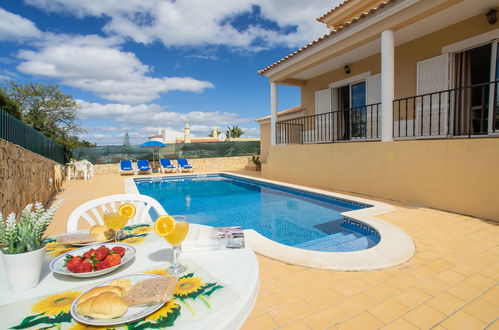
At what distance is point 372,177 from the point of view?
6.46m

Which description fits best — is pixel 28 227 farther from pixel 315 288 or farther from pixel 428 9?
pixel 428 9

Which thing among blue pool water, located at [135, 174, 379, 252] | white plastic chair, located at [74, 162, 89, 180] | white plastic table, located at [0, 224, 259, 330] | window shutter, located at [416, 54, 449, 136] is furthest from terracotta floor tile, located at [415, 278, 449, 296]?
white plastic chair, located at [74, 162, 89, 180]

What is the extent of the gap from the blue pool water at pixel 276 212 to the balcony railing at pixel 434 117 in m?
2.33

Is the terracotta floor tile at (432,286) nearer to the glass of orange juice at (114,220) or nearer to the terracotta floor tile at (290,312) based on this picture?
the terracotta floor tile at (290,312)

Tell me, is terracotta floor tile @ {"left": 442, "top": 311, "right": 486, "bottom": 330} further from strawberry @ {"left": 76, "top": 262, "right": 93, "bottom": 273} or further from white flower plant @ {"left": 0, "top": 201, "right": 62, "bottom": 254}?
white flower plant @ {"left": 0, "top": 201, "right": 62, "bottom": 254}

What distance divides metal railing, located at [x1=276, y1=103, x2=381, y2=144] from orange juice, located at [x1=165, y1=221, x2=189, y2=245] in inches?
280

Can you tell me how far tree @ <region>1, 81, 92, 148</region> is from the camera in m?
23.0

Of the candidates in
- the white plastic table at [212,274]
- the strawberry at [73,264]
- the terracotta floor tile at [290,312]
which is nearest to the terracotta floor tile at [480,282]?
the terracotta floor tile at [290,312]

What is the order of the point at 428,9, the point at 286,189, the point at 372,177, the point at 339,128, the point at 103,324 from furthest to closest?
the point at 339,128
the point at 286,189
the point at 372,177
the point at 428,9
the point at 103,324

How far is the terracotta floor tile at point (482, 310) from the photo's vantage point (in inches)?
74.6

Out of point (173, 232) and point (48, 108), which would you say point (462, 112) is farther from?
point (48, 108)

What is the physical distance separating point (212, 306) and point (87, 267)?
570 mm

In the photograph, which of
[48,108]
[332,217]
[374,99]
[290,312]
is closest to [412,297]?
[290,312]

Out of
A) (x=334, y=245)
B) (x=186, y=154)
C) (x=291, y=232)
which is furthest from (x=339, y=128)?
(x=186, y=154)
